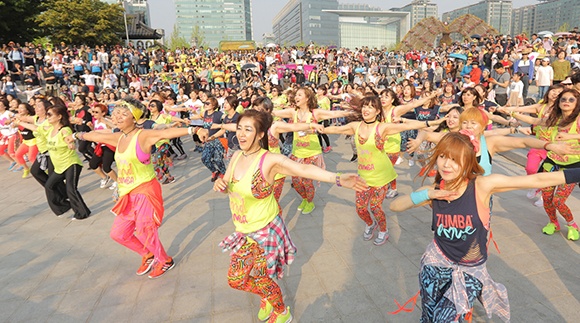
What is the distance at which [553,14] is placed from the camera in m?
168

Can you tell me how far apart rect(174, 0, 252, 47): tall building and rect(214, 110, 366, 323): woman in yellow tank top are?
176913 mm

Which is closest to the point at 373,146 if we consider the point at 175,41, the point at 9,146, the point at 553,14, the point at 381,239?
the point at 381,239

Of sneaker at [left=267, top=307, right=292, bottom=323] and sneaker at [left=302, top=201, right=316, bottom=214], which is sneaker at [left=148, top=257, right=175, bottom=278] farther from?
sneaker at [left=302, top=201, right=316, bottom=214]

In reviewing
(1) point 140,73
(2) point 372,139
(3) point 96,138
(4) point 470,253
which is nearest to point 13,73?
(1) point 140,73

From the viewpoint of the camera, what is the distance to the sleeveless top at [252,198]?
121 inches

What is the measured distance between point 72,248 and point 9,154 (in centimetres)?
674

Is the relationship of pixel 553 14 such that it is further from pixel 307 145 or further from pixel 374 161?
pixel 374 161

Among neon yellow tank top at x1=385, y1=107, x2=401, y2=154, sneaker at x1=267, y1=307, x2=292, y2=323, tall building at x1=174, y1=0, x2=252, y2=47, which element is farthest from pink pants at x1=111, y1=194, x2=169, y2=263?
tall building at x1=174, y1=0, x2=252, y2=47

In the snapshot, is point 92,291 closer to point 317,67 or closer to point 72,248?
point 72,248

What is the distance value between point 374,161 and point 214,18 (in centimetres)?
18254

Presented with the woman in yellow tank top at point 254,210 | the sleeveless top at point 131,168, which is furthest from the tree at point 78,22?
the woman in yellow tank top at point 254,210

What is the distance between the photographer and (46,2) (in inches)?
1309

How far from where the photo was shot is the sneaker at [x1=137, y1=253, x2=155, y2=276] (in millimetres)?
4629

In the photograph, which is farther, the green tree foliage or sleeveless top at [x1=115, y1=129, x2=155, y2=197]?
the green tree foliage
